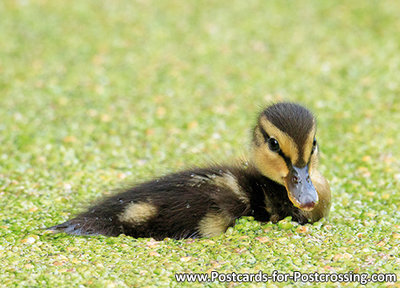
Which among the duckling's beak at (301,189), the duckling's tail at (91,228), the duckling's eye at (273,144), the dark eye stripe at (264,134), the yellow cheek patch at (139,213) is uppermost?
the dark eye stripe at (264,134)

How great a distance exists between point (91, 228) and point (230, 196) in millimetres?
675

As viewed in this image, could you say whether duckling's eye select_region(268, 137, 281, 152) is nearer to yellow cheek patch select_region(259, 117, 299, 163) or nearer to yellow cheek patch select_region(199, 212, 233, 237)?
yellow cheek patch select_region(259, 117, 299, 163)

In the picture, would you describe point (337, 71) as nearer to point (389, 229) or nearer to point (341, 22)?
point (341, 22)

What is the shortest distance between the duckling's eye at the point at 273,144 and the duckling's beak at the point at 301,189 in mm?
127

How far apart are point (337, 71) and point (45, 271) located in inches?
156

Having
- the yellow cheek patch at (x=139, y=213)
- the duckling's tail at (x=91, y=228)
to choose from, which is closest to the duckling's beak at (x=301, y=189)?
the yellow cheek patch at (x=139, y=213)

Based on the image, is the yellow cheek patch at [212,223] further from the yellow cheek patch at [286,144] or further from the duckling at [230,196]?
the yellow cheek patch at [286,144]

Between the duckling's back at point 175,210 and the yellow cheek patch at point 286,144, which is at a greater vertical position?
the yellow cheek patch at point 286,144

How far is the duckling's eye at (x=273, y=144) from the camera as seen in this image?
282cm

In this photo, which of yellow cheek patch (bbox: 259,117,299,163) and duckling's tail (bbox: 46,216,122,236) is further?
duckling's tail (bbox: 46,216,122,236)

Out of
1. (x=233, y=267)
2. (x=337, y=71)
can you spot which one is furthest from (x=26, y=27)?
(x=233, y=267)

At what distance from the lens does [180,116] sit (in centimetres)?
493

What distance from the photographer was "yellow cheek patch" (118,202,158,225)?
9.35 feet

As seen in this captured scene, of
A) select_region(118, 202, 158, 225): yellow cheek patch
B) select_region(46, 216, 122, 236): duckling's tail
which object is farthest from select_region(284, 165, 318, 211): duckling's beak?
select_region(46, 216, 122, 236): duckling's tail
